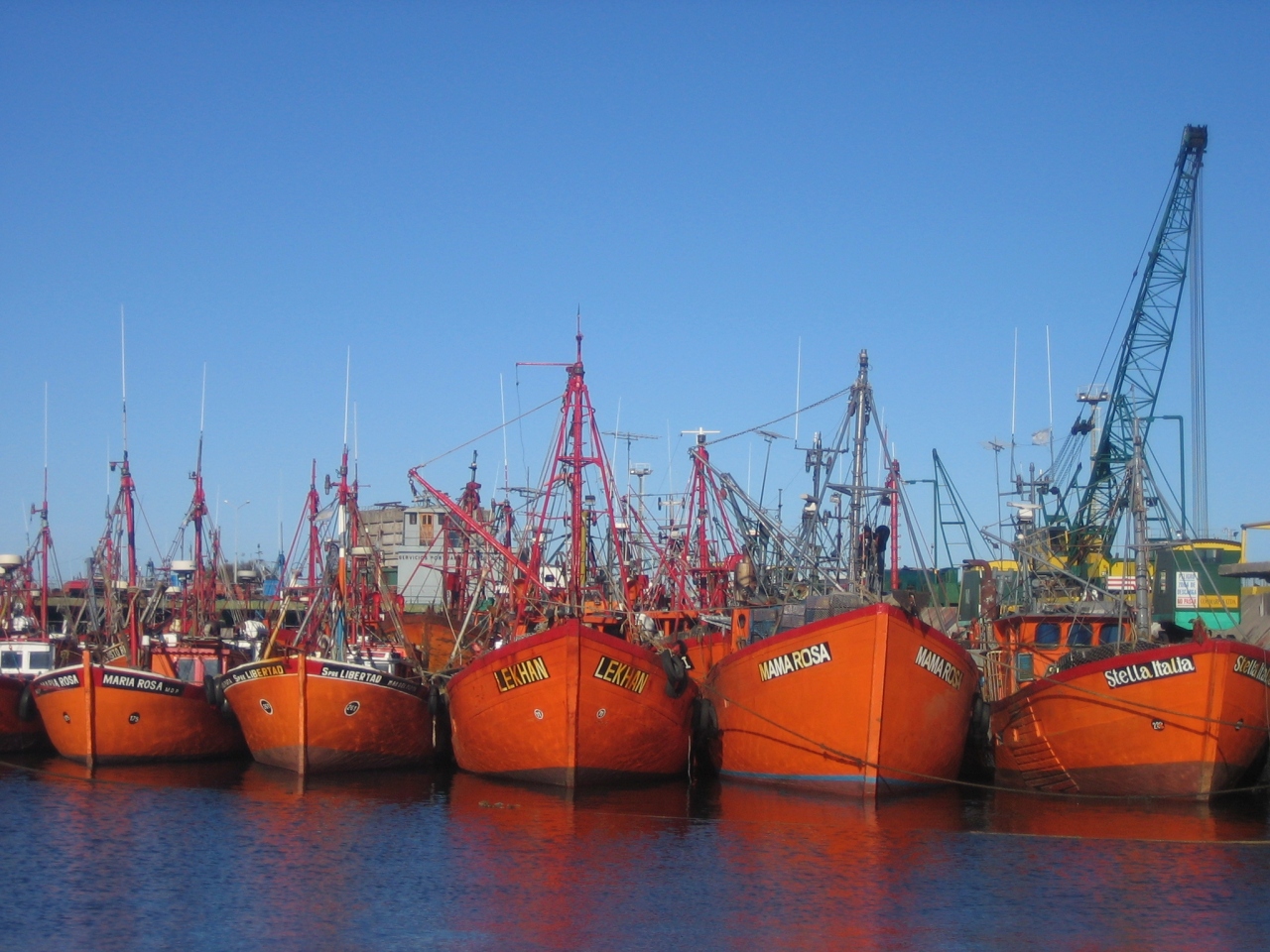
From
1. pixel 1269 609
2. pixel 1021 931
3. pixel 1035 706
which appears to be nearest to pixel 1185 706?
pixel 1035 706

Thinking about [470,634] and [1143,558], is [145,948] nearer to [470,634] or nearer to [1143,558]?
[1143,558]

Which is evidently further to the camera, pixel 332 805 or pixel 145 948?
pixel 332 805

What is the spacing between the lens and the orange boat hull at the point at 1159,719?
963 inches

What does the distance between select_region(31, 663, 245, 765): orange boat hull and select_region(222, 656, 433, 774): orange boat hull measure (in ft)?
6.06

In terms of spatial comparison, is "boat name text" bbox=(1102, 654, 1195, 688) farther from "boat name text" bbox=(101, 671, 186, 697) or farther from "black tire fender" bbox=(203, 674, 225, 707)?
"boat name text" bbox=(101, 671, 186, 697)

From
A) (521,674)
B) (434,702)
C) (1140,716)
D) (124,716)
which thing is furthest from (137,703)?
→ (1140,716)

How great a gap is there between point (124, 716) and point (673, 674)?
1292cm

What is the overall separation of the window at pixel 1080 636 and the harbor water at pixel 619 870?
4846 mm

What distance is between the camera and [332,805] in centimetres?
2570

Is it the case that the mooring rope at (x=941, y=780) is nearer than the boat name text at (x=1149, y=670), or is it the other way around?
the boat name text at (x=1149, y=670)

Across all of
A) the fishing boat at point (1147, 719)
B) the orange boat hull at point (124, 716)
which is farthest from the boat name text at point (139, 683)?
the fishing boat at point (1147, 719)

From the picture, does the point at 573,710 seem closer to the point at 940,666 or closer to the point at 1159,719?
the point at 940,666

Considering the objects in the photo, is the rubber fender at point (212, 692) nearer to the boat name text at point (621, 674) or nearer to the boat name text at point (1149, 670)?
the boat name text at point (621, 674)

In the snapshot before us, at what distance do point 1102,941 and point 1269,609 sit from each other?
22.3 meters
